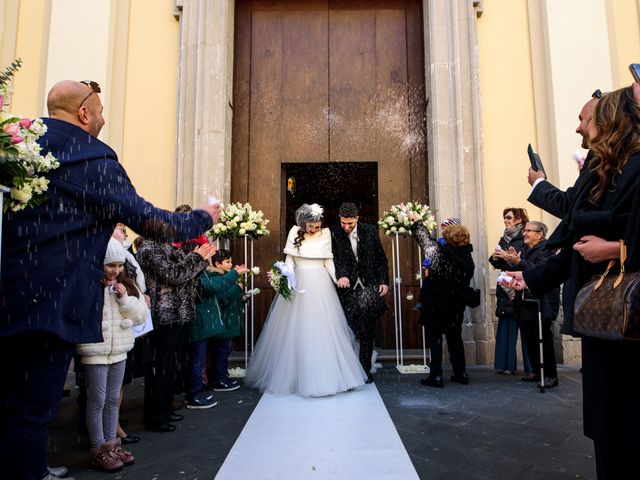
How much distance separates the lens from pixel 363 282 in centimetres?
573

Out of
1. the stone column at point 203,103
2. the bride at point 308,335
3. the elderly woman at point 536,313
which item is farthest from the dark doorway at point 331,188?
the elderly woman at point 536,313

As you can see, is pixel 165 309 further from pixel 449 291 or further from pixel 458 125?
pixel 458 125

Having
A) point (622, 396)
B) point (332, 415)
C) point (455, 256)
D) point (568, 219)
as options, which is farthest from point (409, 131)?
point (622, 396)

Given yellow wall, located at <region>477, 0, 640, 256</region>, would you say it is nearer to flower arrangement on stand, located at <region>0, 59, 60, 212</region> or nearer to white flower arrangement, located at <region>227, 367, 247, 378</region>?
white flower arrangement, located at <region>227, 367, 247, 378</region>

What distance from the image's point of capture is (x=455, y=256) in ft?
18.0

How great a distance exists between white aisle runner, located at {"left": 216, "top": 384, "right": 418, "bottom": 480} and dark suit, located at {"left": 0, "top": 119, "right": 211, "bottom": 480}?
1.40 metres

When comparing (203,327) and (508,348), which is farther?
(508,348)

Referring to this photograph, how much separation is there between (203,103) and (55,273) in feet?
18.2

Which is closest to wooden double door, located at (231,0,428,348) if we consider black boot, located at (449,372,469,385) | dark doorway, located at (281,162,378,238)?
dark doorway, located at (281,162,378,238)

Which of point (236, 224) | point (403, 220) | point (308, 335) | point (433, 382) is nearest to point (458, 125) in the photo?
point (403, 220)

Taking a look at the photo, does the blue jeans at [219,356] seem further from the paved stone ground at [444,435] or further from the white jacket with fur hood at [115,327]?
the white jacket with fur hood at [115,327]

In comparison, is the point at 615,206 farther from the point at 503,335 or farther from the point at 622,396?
the point at 503,335

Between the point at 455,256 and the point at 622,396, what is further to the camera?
the point at 455,256

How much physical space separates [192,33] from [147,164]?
209 centimetres
